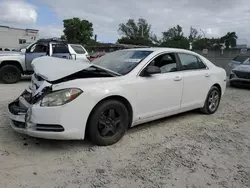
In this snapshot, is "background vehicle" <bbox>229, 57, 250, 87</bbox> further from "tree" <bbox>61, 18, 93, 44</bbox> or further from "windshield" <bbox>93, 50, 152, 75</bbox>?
"tree" <bbox>61, 18, 93, 44</bbox>

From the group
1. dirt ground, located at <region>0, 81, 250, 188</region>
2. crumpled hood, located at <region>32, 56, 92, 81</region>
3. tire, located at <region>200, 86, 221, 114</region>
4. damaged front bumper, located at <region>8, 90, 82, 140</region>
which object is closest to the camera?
dirt ground, located at <region>0, 81, 250, 188</region>

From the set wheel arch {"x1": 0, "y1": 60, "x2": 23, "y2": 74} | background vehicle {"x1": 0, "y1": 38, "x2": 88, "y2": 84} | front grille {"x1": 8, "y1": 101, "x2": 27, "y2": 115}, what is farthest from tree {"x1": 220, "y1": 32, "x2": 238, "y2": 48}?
front grille {"x1": 8, "y1": 101, "x2": 27, "y2": 115}

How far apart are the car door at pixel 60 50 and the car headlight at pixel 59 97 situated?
24.4ft

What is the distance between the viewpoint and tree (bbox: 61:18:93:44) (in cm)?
4109

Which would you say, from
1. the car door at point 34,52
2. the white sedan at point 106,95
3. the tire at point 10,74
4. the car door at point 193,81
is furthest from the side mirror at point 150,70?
the tire at point 10,74

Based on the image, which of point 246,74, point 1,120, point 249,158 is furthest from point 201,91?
point 246,74

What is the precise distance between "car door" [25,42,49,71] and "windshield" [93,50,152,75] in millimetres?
6018

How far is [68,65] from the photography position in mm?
3939

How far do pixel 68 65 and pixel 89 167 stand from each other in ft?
5.35

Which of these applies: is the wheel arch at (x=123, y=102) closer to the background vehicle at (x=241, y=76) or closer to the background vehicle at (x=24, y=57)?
the background vehicle at (x=24, y=57)

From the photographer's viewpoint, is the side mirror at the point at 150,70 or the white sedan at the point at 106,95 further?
the side mirror at the point at 150,70

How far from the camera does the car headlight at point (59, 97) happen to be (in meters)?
3.30

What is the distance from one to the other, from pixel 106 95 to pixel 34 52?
7605 millimetres

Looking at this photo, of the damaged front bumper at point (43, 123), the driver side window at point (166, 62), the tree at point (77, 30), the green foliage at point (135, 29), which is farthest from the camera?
the green foliage at point (135, 29)
